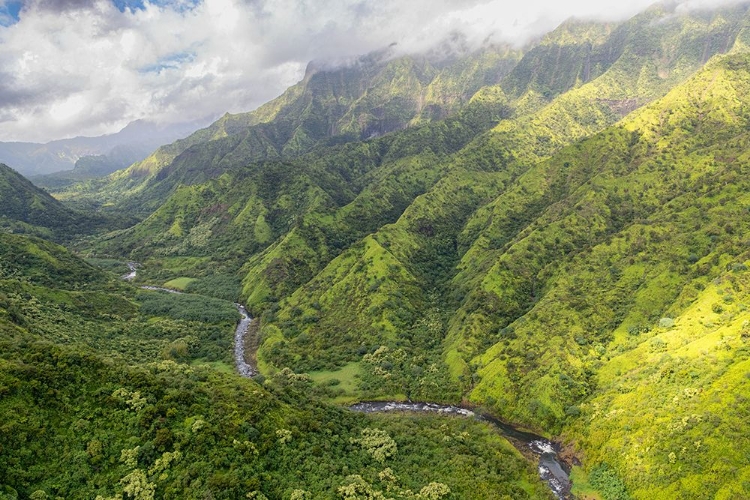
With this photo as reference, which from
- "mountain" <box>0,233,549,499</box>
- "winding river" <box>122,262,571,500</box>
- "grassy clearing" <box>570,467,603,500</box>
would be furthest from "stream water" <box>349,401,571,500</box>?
"mountain" <box>0,233,549,499</box>

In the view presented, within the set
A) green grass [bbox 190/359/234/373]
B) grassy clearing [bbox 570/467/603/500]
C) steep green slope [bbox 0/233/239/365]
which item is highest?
steep green slope [bbox 0/233/239/365]

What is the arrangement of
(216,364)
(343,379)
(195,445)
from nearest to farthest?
(195,445)
(343,379)
(216,364)

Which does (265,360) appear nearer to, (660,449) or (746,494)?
(660,449)

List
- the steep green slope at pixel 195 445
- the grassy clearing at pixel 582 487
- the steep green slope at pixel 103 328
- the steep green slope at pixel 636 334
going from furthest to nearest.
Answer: the steep green slope at pixel 103 328 → the grassy clearing at pixel 582 487 → the steep green slope at pixel 636 334 → the steep green slope at pixel 195 445

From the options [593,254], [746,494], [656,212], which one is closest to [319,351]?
[593,254]

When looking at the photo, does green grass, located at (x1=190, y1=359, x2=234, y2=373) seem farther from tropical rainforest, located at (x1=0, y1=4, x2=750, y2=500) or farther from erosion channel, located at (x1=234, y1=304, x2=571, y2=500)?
erosion channel, located at (x1=234, y1=304, x2=571, y2=500)

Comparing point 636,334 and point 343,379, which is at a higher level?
point 636,334

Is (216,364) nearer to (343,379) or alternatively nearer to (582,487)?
(343,379)

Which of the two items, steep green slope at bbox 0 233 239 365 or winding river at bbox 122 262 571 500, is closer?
winding river at bbox 122 262 571 500

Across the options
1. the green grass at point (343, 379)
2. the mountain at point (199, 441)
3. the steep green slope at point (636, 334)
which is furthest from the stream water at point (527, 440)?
the green grass at point (343, 379)

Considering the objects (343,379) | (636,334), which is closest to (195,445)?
(343,379)

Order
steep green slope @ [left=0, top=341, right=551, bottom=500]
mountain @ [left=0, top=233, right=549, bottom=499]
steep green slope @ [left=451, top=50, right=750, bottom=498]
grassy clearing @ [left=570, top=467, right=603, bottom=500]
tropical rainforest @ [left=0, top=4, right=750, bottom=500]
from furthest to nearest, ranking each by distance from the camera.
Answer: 1. grassy clearing @ [left=570, top=467, right=603, bottom=500]
2. steep green slope @ [left=451, top=50, right=750, bottom=498]
3. tropical rainforest @ [left=0, top=4, right=750, bottom=500]
4. mountain @ [left=0, top=233, right=549, bottom=499]
5. steep green slope @ [left=0, top=341, right=551, bottom=500]

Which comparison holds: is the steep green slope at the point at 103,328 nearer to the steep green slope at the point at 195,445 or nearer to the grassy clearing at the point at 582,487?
the steep green slope at the point at 195,445
